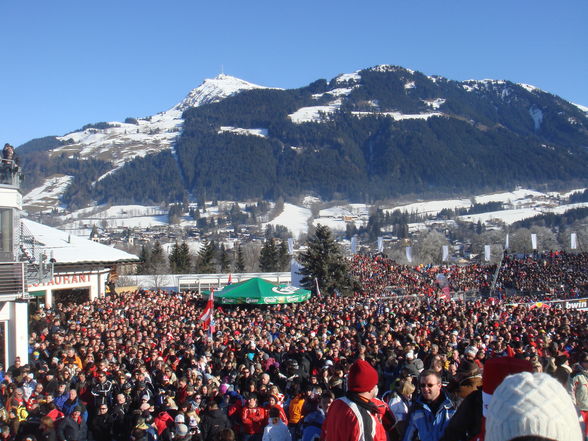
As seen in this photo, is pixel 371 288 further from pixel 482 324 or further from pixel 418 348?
pixel 418 348

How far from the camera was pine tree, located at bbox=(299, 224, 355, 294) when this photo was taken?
4003cm

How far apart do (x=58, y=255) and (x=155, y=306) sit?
584 centimetres

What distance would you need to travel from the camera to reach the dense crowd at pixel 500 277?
4400cm

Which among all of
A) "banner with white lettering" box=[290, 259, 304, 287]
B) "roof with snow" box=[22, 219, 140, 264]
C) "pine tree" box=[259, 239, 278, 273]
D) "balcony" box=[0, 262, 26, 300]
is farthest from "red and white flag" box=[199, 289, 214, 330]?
"pine tree" box=[259, 239, 278, 273]

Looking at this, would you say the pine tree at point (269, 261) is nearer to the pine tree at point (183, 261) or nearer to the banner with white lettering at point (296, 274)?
the pine tree at point (183, 261)

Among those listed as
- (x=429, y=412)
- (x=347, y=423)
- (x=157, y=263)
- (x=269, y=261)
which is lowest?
(x=269, y=261)

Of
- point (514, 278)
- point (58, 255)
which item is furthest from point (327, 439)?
point (514, 278)

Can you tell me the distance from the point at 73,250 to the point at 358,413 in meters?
25.3

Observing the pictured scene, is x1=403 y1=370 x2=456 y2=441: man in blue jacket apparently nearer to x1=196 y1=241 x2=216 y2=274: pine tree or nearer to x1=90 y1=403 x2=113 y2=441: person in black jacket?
x1=90 y1=403 x2=113 y2=441: person in black jacket

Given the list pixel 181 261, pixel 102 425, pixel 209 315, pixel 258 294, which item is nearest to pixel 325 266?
pixel 258 294

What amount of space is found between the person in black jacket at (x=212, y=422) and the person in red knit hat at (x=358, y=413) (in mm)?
3883

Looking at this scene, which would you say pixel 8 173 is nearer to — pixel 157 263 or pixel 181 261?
pixel 181 261

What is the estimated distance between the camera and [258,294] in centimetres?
2305

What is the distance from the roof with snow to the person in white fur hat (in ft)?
79.2
